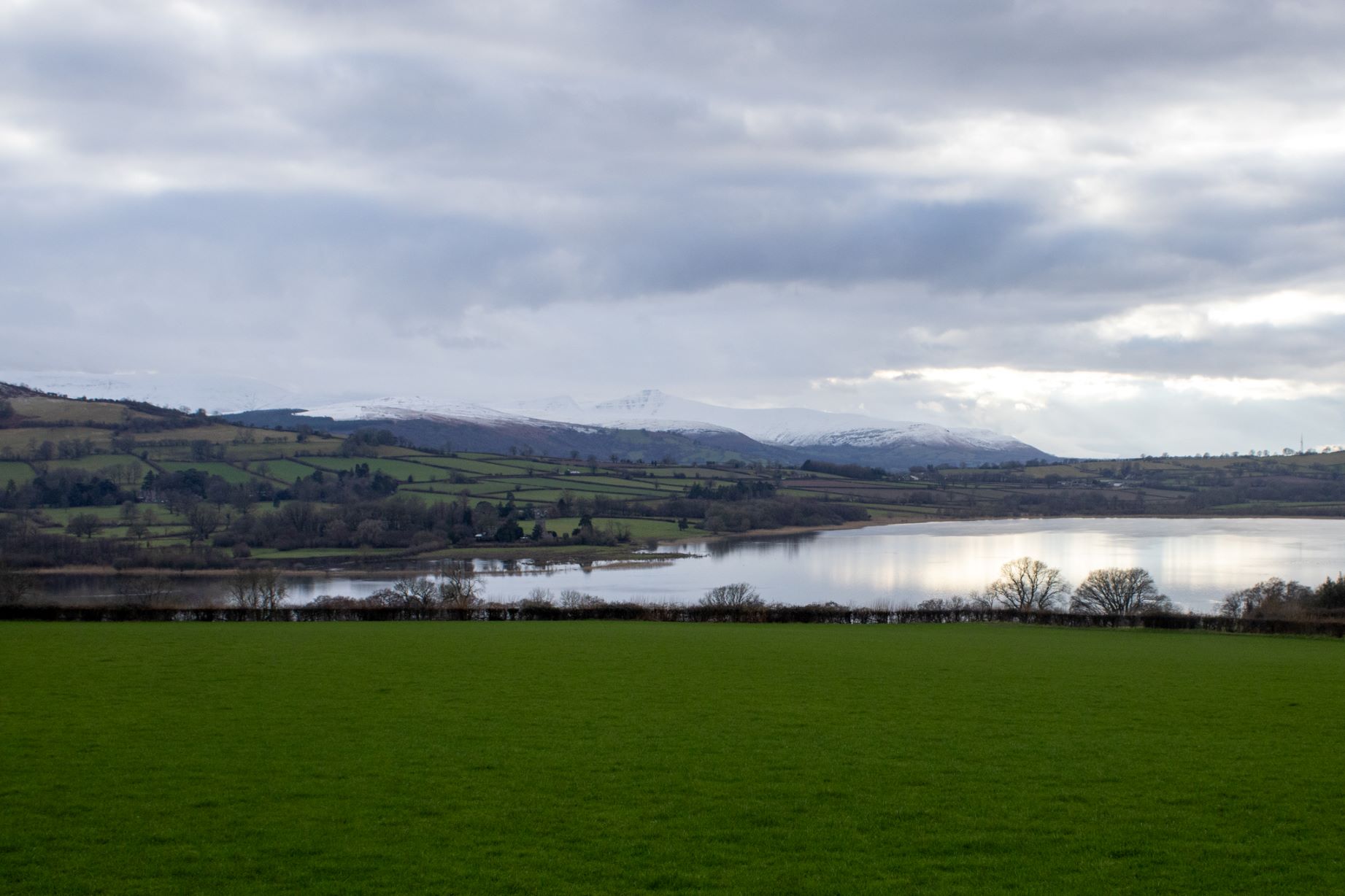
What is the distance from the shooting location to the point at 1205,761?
37.6ft

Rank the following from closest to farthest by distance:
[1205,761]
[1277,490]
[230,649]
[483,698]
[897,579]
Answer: [1205,761] < [483,698] < [230,649] < [897,579] < [1277,490]

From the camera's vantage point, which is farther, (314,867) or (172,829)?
(172,829)

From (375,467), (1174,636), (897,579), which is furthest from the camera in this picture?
(375,467)

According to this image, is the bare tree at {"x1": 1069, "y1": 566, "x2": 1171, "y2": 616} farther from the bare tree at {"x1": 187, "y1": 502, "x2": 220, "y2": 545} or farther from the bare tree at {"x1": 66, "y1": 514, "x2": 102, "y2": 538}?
the bare tree at {"x1": 66, "y1": 514, "x2": 102, "y2": 538}

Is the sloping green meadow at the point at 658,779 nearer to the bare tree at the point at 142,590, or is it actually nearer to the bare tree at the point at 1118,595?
the bare tree at the point at 142,590

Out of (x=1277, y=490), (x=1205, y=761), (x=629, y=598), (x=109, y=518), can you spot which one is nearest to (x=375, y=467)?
(x=109, y=518)

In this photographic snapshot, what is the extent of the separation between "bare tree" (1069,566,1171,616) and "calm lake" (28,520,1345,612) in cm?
410

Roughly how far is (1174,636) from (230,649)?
85.5 feet

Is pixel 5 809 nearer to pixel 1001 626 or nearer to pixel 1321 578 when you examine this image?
pixel 1001 626

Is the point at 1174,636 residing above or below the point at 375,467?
below

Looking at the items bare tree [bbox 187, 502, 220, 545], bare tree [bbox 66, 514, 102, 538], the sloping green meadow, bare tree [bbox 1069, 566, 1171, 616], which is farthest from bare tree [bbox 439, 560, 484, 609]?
bare tree [bbox 1069, 566, 1171, 616]

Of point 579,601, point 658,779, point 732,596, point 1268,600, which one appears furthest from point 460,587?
point 658,779

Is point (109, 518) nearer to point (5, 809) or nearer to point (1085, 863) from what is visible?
point (5, 809)

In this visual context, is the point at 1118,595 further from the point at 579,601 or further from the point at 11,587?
the point at 11,587
